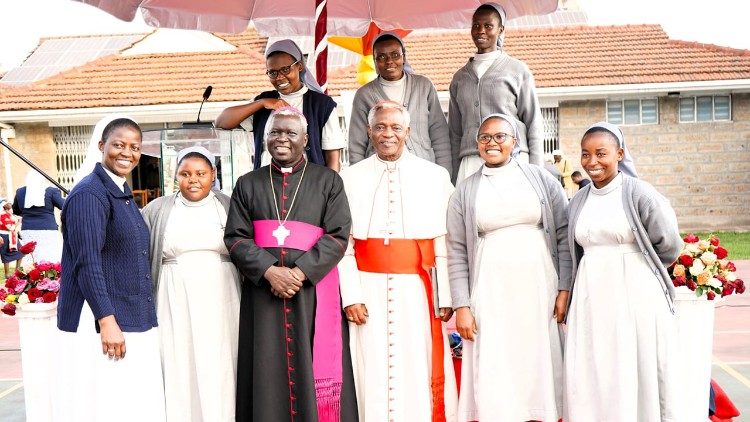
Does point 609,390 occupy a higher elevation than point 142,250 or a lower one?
lower

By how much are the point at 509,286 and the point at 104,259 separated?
89.1 inches

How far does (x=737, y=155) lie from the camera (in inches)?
666

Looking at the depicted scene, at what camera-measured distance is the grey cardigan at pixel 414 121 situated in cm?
518

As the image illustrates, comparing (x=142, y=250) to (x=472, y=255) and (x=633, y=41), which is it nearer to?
(x=472, y=255)

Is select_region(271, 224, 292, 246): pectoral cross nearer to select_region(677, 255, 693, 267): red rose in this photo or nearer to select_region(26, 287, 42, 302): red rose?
select_region(26, 287, 42, 302): red rose

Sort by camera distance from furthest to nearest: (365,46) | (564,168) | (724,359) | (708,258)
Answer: (564,168) < (365,46) < (724,359) < (708,258)

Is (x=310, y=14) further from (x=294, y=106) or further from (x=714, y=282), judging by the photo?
(x=714, y=282)

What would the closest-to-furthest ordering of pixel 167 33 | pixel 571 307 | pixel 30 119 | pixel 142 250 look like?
1. pixel 142 250
2. pixel 571 307
3. pixel 30 119
4. pixel 167 33

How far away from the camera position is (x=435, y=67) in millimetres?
17516

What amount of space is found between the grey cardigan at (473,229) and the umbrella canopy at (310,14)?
246 cm

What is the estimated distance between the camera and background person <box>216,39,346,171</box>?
4828 millimetres

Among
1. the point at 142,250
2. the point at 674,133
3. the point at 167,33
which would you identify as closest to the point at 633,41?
the point at 674,133

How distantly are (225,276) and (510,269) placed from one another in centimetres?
167

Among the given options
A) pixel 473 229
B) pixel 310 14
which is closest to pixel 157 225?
pixel 473 229
